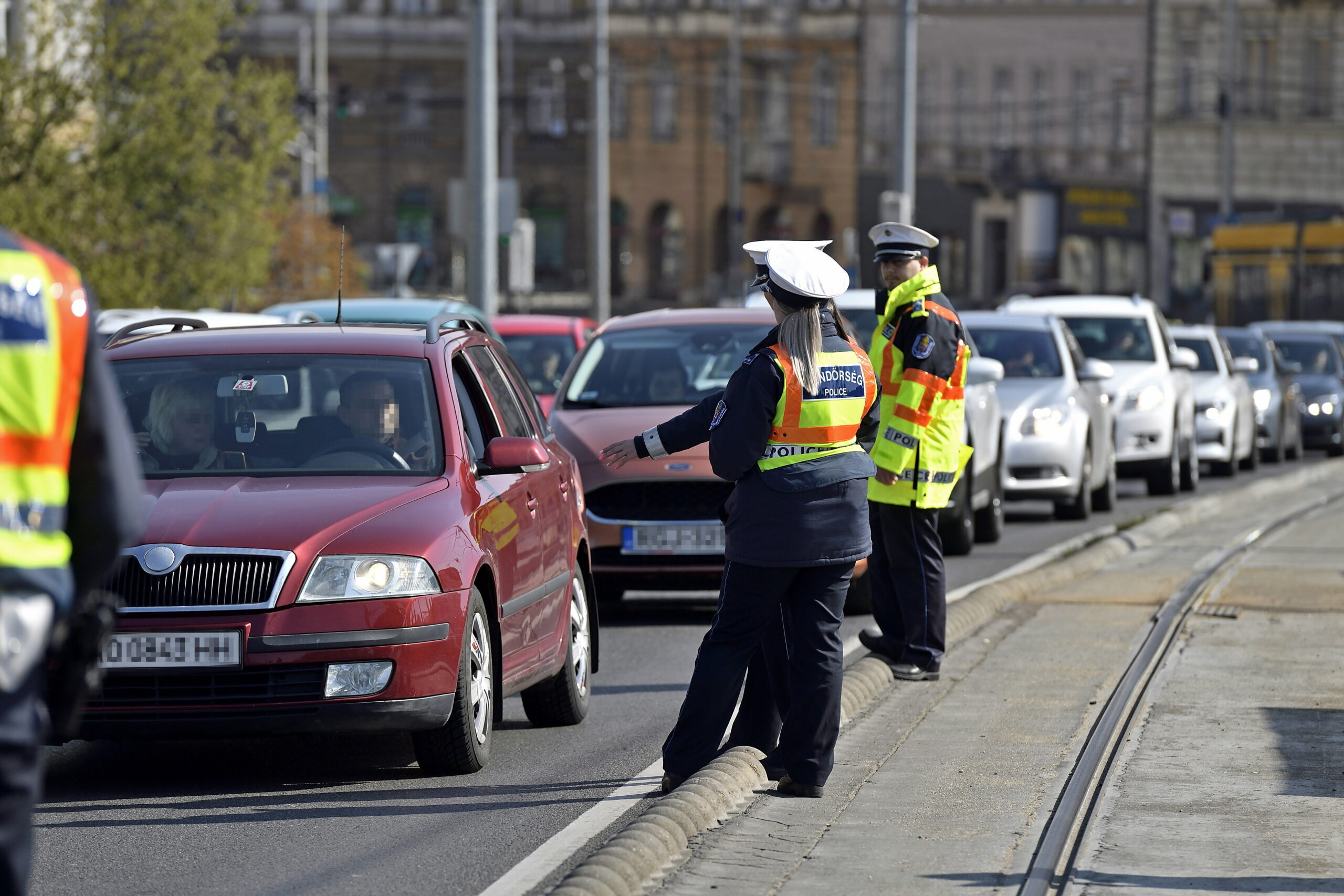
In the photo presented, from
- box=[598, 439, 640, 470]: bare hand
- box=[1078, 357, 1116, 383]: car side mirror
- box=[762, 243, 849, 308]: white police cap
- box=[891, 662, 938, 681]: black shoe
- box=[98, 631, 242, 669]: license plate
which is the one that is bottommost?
box=[891, 662, 938, 681]: black shoe

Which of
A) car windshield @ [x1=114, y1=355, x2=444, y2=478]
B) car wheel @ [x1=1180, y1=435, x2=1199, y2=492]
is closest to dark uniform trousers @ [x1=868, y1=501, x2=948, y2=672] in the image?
car windshield @ [x1=114, y1=355, x2=444, y2=478]

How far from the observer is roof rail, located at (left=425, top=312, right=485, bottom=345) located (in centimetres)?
827

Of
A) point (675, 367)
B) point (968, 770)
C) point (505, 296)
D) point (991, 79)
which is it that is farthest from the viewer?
point (991, 79)

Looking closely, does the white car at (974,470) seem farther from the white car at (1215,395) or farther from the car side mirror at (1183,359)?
the white car at (1215,395)

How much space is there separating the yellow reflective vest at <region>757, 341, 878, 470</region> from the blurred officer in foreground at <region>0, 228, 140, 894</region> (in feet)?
11.1

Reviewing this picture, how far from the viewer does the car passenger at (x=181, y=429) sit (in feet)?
25.7

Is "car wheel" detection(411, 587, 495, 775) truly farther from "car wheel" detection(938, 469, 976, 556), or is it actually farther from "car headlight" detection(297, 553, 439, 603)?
"car wheel" detection(938, 469, 976, 556)

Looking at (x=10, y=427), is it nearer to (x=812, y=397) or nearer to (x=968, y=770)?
(x=812, y=397)

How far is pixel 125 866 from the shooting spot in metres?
6.19

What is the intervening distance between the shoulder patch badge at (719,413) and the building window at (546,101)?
219ft

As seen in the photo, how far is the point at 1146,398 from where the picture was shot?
21.4 metres

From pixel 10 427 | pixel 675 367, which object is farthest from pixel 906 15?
pixel 10 427

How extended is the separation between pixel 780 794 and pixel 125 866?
1.94 meters

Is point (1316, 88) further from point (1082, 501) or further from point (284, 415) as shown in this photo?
point (284, 415)
